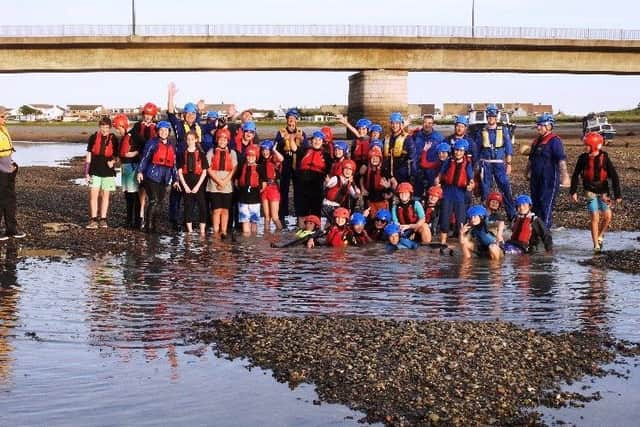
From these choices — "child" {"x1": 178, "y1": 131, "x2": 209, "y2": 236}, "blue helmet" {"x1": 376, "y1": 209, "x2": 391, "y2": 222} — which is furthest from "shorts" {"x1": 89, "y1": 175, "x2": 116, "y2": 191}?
"blue helmet" {"x1": 376, "y1": 209, "x2": 391, "y2": 222}

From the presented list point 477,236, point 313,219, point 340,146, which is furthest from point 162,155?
point 477,236

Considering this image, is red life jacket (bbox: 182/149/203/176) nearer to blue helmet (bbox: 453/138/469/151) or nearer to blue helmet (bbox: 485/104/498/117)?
blue helmet (bbox: 453/138/469/151)

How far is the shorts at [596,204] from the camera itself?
1537 cm

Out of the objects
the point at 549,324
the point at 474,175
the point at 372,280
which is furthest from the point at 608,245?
the point at 549,324

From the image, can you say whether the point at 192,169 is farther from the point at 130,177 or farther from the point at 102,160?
the point at 102,160

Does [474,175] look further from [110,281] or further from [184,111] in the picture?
[110,281]

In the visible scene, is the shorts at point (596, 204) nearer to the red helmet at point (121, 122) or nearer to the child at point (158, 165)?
the child at point (158, 165)

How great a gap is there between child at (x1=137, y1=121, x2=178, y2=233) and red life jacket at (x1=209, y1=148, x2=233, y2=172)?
63cm

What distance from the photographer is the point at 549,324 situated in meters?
9.98

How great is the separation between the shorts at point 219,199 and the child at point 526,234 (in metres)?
4.61

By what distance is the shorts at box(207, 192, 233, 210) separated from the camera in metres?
17.2

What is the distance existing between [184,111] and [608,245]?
699cm

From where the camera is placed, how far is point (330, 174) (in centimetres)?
1691

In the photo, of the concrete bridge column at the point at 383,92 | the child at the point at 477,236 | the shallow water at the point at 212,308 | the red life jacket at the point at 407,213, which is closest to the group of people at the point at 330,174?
the red life jacket at the point at 407,213
